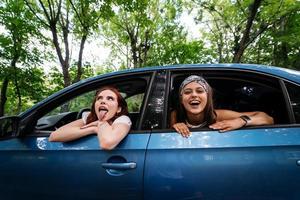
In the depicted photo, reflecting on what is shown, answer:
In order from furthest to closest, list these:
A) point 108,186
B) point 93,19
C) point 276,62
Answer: point 276,62 < point 93,19 < point 108,186

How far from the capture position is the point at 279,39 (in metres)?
14.9

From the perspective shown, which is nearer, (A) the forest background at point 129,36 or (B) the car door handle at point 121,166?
(B) the car door handle at point 121,166

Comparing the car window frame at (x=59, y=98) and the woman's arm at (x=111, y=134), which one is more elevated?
the car window frame at (x=59, y=98)

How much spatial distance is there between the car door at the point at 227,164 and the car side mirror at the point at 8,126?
3.77ft

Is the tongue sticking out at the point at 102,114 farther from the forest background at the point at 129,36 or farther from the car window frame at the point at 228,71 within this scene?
the forest background at the point at 129,36

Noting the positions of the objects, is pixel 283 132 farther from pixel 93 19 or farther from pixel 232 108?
pixel 93 19

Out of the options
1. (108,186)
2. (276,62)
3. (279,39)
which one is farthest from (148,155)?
(276,62)

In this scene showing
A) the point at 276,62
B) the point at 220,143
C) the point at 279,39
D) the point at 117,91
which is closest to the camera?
the point at 220,143

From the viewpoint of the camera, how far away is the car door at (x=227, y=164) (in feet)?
6.35

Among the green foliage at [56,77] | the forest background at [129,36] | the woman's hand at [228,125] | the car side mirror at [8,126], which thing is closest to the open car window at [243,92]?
the woman's hand at [228,125]

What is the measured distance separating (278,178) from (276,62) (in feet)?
57.2

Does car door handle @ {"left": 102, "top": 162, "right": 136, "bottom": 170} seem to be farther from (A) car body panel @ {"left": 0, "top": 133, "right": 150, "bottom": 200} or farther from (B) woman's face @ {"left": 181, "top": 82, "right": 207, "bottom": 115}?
(B) woman's face @ {"left": 181, "top": 82, "right": 207, "bottom": 115}

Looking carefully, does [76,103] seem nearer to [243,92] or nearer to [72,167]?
[72,167]

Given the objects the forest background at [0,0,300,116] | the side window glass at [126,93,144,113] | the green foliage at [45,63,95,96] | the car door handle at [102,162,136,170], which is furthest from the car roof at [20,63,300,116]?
the green foliage at [45,63,95,96]
